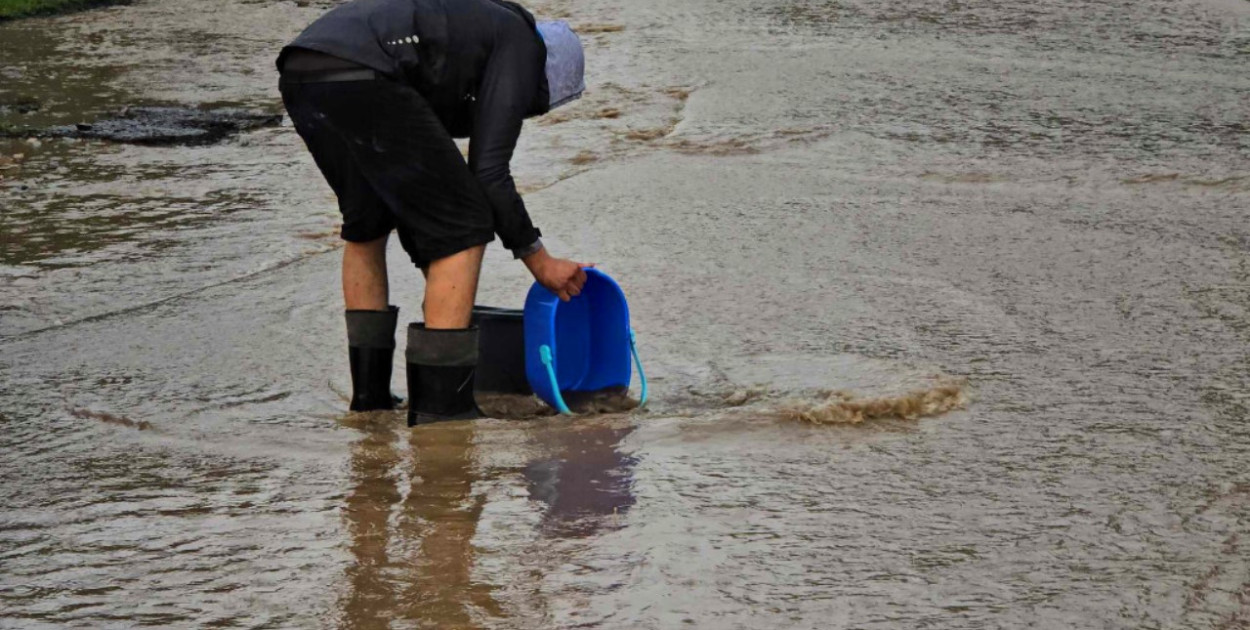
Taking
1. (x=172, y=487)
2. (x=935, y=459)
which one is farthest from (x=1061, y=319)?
(x=172, y=487)

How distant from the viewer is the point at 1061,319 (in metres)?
5.12

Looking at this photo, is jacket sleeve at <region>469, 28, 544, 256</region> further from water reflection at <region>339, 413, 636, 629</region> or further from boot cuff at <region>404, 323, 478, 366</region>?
water reflection at <region>339, 413, 636, 629</region>

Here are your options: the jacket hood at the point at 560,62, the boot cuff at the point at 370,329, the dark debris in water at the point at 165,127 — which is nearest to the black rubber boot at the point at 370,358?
the boot cuff at the point at 370,329

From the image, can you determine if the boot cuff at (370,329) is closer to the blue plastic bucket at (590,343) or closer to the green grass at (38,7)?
the blue plastic bucket at (590,343)

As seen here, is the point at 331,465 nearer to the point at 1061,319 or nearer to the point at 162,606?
the point at 162,606

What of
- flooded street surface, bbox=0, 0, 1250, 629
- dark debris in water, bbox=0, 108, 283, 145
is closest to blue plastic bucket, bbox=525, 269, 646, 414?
flooded street surface, bbox=0, 0, 1250, 629

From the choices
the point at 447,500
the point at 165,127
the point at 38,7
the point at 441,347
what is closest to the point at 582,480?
the point at 447,500

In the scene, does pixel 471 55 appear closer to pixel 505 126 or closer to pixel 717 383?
pixel 505 126

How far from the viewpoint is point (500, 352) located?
456cm

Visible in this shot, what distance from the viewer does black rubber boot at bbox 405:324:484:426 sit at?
13.7 ft

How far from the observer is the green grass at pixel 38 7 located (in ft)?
44.4

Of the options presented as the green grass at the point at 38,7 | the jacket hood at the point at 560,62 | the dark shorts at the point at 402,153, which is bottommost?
the green grass at the point at 38,7

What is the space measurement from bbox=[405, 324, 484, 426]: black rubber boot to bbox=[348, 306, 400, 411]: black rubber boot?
0.69 feet

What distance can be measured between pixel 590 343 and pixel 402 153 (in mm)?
927
